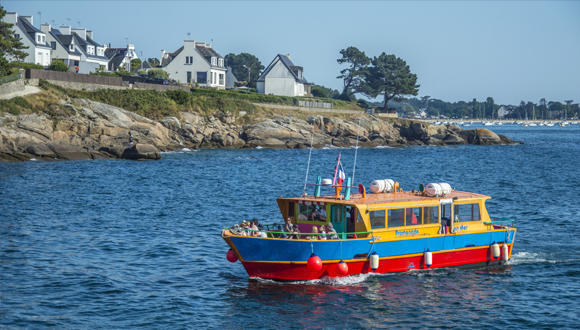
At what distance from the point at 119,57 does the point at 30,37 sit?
1196 inches

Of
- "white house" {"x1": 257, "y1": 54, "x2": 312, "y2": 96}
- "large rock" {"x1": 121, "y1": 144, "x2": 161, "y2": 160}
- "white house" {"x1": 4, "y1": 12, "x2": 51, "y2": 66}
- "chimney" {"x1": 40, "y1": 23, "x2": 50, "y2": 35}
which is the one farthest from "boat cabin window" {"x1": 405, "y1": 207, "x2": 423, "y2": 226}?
"white house" {"x1": 257, "y1": 54, "x2": 312, "y2": 96}

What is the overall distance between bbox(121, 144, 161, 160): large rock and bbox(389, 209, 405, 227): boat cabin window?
42.4m

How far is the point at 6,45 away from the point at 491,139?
8467cm

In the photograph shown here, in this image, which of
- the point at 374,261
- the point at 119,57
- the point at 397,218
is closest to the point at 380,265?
the point at 374,261

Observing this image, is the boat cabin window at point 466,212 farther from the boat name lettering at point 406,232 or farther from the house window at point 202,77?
the house window at point 202,77

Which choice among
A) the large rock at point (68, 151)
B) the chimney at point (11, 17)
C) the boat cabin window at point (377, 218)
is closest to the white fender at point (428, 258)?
the boat cabin window at point (377, 218)

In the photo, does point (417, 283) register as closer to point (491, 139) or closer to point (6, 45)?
point (6, 45)

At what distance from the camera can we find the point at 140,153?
194 feet

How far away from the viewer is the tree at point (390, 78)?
117056 mm

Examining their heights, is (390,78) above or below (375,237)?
above

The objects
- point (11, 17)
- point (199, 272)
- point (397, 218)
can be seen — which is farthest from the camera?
point (11, 17)

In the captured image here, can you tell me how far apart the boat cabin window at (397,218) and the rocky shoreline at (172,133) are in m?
15.0

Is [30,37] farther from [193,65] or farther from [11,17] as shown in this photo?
[193,65]

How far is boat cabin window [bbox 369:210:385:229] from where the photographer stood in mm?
21422
